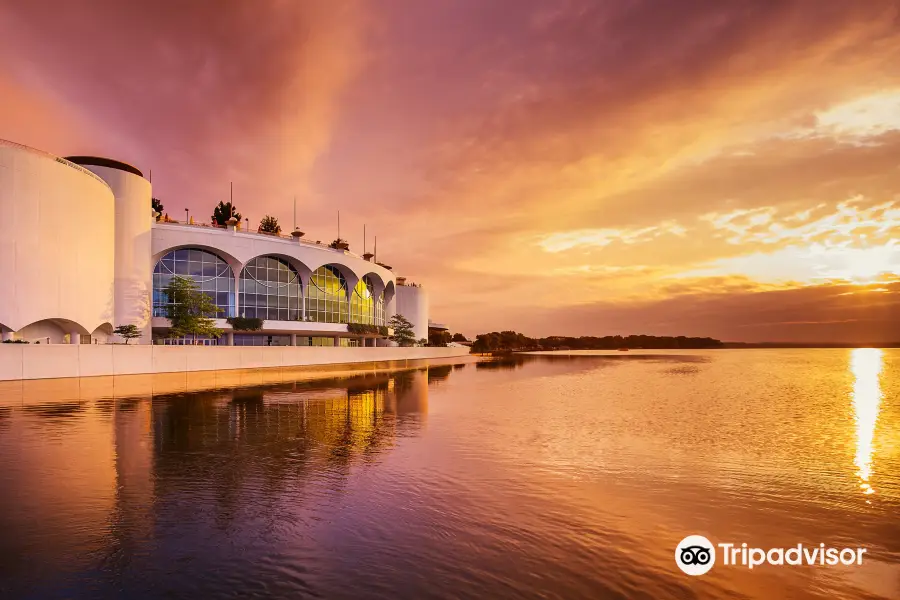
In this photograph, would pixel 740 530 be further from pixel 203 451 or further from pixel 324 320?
pixel 324 320

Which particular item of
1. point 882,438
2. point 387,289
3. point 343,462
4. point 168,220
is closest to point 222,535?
point 343,462

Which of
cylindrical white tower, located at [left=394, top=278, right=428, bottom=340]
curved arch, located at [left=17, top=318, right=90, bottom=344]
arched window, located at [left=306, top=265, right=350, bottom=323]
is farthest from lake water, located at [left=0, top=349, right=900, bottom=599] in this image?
cylindrical white tower, located at [left=394, top=278, right=428, bottom=340]

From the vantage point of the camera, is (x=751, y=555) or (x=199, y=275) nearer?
(x=751, y=555)

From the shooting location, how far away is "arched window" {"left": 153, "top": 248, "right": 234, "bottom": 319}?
6756cm

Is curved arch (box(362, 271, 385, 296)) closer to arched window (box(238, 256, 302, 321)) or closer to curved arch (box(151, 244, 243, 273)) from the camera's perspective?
arched window (box(238, 256, 302, 321))

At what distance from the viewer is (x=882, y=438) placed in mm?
17594

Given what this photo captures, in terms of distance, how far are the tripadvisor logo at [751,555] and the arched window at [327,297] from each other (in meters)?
77.3

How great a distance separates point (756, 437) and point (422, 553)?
46.3ft

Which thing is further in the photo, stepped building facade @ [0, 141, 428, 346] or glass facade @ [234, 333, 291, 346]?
glass facade @ [234, 333, 291, 346]

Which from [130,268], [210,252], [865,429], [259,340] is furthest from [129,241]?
[865,429]

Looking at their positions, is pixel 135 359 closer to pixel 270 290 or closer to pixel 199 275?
pixel 199 275

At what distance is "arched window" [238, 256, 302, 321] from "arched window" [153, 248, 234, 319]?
1.98m

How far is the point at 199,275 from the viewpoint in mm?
70312

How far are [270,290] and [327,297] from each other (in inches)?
425
